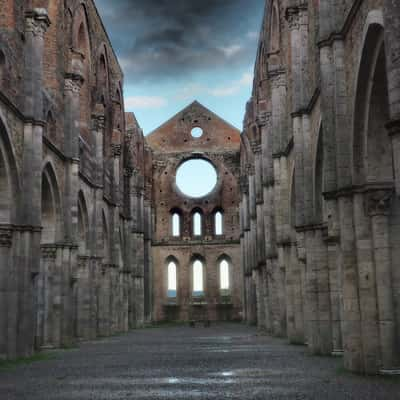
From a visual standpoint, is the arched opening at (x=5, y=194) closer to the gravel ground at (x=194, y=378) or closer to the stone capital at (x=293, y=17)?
the gravel ground at (x=194, y=378)

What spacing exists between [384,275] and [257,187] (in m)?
22.2

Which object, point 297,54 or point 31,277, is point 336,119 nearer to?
point 297,54

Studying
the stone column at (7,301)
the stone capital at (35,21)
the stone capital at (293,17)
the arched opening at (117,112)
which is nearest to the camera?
the stone column at (7,301)

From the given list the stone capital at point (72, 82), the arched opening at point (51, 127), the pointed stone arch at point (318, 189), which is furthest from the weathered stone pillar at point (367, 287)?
the stone capital at point (72, 82)

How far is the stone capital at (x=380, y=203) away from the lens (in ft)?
38.0

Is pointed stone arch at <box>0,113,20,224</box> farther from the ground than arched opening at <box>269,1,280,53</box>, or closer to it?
closer to it

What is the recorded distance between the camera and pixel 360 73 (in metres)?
11.7

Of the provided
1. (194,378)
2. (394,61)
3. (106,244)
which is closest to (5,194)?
(194,378)

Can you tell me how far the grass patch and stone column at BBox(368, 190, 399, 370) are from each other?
7.80 meters

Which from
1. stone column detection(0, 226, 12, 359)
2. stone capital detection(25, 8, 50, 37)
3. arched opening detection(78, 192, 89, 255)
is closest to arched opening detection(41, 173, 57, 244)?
arched opening detection(78, 192, 89, 255)

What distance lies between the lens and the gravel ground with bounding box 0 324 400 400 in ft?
31.7

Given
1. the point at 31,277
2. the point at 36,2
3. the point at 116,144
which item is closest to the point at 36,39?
the point at 36,2

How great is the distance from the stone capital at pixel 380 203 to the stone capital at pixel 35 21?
36.8 ft

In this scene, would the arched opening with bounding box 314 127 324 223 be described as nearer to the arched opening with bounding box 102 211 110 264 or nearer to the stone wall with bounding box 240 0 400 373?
the stone wall with bounding box 240 0 400 373
